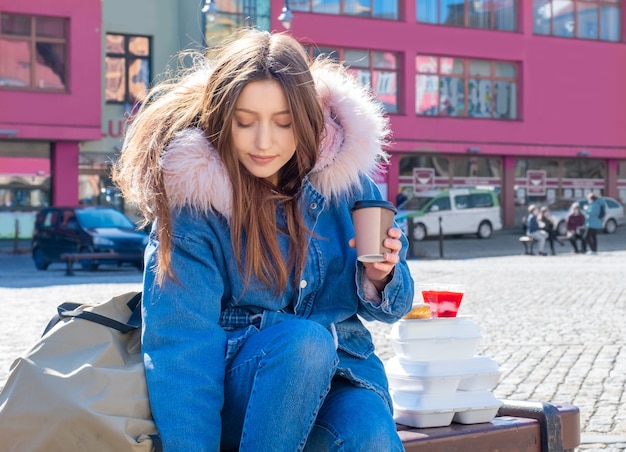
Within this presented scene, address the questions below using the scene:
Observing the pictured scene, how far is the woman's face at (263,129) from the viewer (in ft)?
10.1

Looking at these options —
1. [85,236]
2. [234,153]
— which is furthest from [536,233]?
[234,153]

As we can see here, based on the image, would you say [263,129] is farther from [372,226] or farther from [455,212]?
[455,212]

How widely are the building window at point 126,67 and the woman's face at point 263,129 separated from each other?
33.3 metres

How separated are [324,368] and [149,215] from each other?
72cm

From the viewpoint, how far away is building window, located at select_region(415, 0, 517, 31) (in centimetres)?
4019

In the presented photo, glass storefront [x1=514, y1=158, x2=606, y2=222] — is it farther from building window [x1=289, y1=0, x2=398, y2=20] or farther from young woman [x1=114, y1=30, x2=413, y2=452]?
young woman [x1=114, y1=30, x2=413, y2=452]

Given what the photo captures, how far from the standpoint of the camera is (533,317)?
37.3 feet

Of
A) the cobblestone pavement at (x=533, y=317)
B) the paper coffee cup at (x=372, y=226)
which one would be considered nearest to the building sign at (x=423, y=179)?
the cobblestone pavement at (x=533, y=317)

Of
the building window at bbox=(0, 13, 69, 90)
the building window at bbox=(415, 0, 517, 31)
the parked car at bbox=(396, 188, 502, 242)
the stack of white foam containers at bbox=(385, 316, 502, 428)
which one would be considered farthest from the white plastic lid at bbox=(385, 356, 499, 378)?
the building window at bbox=(415, 0, 517, 31)

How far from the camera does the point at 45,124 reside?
108 feet

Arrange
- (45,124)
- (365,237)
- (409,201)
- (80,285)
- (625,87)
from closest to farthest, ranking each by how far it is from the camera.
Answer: (365,237)
(80,285)
(45,124)
(409,201)
(625,87)

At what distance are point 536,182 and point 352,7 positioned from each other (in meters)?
10.1

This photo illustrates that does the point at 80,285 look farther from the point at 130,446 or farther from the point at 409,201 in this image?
the point at 409,201

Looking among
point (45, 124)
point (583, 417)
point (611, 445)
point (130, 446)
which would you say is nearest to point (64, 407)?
→ point (130, 446)
